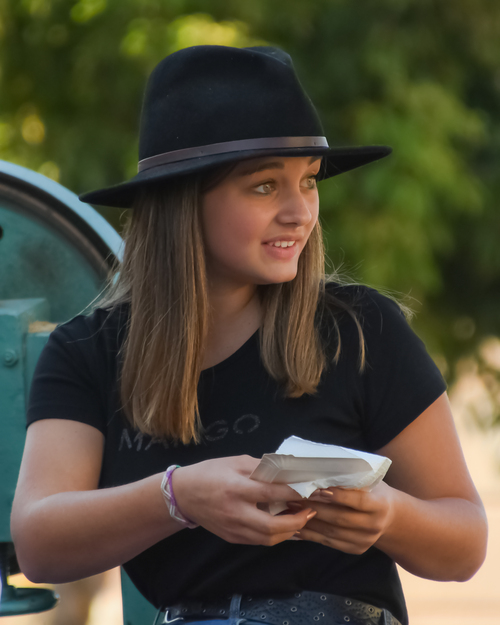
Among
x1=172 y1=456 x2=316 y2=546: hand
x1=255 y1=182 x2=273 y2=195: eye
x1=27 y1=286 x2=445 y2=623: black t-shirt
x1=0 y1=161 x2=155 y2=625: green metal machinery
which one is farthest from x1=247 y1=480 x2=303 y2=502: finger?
x1=0 y1=161 x2=155 y2=625: green metal machinery

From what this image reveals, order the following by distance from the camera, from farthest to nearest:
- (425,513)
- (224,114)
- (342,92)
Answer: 1. (342,92)
2. (224,114)
3. (425,513)

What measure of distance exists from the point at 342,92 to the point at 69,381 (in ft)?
7.27

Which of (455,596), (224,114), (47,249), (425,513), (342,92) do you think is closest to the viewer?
(425,513)

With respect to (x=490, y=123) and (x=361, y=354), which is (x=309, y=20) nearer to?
(x=490, y=123)

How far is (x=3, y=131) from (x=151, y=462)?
221 cm

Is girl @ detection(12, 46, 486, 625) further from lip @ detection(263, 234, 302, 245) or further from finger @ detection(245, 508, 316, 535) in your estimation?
finger @ detection(245, 508, 316, 535)

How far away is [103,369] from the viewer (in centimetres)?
A: 150

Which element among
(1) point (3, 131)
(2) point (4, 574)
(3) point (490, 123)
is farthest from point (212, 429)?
(3) point (490, 123)

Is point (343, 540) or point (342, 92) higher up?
point (342, 92)

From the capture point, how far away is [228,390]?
56.4 inches

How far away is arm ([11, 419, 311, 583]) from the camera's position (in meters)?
1.11

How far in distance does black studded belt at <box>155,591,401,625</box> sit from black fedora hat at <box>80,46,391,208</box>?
739mm

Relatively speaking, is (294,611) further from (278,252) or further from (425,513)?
(278,252)

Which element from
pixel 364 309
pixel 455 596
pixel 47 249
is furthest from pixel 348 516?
pixel 455 596
